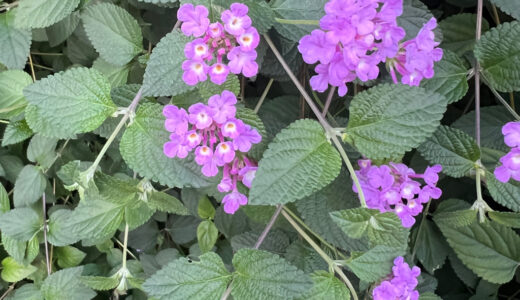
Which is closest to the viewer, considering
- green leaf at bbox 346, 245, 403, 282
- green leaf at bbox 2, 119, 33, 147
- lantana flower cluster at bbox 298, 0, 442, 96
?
lantana flower cluster at bbox 298, 0, 442, 96

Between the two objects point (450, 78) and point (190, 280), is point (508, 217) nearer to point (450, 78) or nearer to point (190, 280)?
point (450, 78)

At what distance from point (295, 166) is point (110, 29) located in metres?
0.59

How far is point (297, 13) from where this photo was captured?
1.01 metres

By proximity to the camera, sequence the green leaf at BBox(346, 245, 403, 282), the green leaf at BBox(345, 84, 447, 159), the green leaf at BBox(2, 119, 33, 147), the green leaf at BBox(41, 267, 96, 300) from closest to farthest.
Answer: the green leaf at BBox(345, 84, 447, 159), the green leaf at BBox(346, 245, 403, 282), the green leaf at BBox(2, 119, 33, 147), the green leaf at BBox(41, 267, 96, 300)

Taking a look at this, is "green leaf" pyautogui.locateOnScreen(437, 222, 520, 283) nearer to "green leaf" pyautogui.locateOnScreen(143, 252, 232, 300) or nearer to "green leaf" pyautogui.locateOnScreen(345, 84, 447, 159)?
"green leaf" pyautogui.locateOnScreen(345, 84, 447, 159)

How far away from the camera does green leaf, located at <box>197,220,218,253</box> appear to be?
4.15 feet

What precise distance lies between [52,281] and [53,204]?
0.77 ft

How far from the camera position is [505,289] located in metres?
1.66

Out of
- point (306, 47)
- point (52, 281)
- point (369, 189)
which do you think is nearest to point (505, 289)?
point (369, 189)

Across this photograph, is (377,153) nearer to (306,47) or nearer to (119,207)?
(306,47)

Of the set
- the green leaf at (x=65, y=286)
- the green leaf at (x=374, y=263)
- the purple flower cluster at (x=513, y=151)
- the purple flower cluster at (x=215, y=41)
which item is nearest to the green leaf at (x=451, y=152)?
the purple flower cluster at (x=513, y=151)

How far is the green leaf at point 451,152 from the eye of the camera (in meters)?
1.06

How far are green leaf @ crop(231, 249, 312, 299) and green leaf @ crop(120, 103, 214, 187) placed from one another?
0.63ft

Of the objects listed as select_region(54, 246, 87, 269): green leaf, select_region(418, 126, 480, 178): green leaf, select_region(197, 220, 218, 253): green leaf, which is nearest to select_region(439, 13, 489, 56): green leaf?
select_region(418, 126, 480, 178): green leaf
